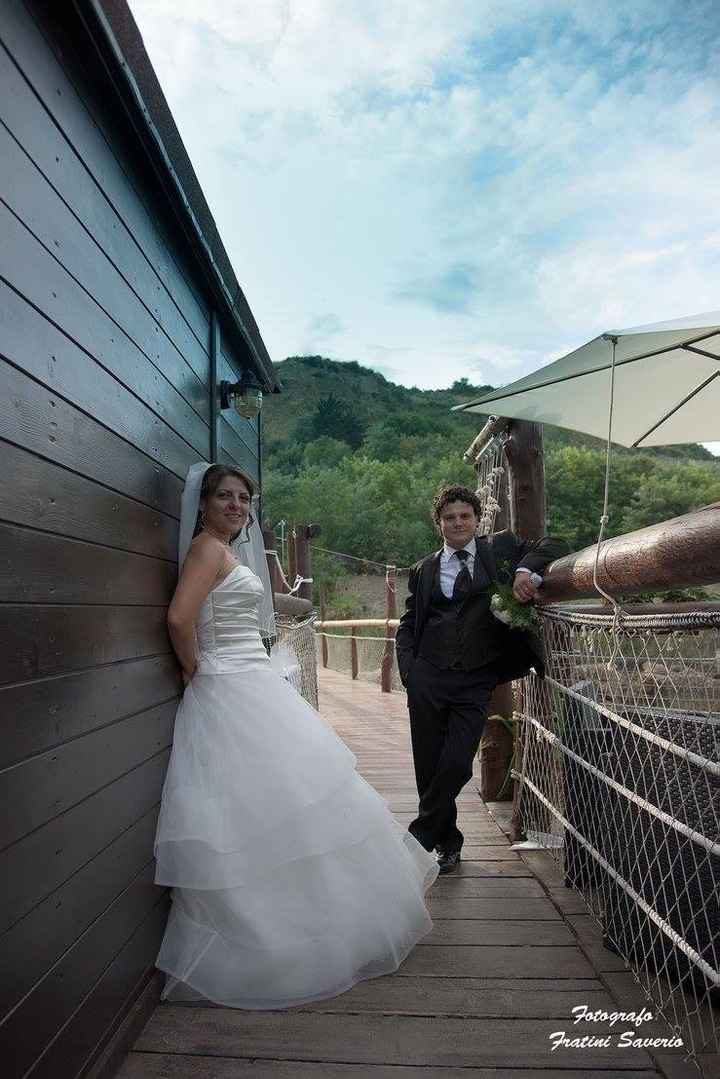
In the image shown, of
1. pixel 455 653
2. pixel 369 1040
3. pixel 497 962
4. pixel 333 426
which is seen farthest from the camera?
pixel 333 426

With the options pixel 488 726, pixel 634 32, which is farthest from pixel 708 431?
pixel 634 32

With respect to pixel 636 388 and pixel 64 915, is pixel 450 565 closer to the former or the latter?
pixel 636 388

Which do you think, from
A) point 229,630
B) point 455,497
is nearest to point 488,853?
point 455,497

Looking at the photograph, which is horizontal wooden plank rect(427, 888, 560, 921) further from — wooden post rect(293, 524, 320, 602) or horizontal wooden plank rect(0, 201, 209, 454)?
wooden post rect(293, 524, 320, 602)

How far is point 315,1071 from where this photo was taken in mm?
1613

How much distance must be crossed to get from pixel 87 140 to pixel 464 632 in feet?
6.84

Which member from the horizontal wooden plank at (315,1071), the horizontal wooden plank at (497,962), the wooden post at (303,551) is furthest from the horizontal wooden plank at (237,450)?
the wooden post at (303,551)

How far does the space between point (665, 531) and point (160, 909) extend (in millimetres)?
1680

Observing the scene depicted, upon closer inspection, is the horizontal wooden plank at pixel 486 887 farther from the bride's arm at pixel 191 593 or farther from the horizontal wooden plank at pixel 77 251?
the horizontal wooden plank at pixel 77 251

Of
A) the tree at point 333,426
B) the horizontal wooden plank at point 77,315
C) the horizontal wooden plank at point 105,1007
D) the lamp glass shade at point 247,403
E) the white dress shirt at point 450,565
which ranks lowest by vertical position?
the horizontal wooden plank at point 105,1007

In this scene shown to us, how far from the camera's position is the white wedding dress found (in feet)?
6.28

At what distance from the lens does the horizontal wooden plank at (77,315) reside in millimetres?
A: 1253

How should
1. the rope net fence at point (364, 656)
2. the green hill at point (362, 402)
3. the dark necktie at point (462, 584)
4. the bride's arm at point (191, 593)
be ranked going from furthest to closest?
the green hill at point (362, 402), the rope net fence at point (364, 656), the dark necktie at point (462, 584), the bride's arm at point (191, 593)

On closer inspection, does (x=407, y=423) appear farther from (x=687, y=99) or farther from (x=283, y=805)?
(x=283, y=805)
